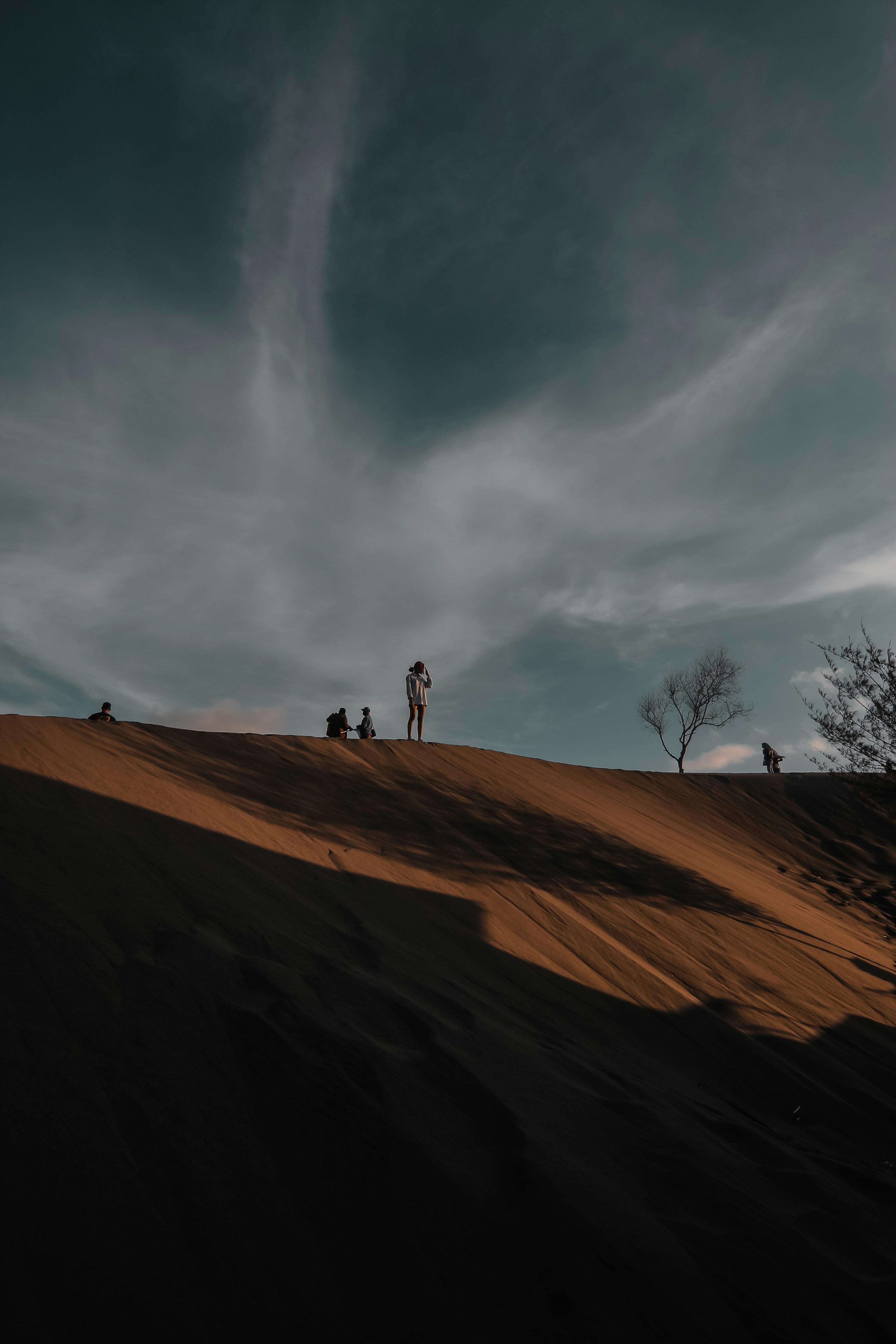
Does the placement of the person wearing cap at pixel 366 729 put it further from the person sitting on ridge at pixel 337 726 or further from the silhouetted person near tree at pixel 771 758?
the silhouetted person near tree at pixel 771 758

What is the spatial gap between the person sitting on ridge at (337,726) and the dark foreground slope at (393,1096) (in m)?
5.62

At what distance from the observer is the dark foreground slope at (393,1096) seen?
5.07ft

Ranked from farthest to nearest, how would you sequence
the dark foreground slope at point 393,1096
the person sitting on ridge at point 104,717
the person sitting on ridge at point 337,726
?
the person sitting on ridge at point 337,726
the person sitting on ridge at point 104,717
the dark foreground slope at point 393,1096

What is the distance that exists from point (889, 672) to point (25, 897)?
31.9ft

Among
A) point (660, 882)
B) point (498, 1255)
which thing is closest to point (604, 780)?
point (660, 882)

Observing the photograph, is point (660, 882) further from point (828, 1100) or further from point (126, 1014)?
point (126, 1014)

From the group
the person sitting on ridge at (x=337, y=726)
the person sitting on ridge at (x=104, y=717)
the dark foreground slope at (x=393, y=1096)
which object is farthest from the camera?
the person sitting on ridge at (x=337, y=726)

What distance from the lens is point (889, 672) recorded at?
8727 mm

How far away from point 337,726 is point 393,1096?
9489 mm

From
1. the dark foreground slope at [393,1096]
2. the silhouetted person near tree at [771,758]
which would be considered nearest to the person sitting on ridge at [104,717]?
the dark foreground slope at [393,1096]

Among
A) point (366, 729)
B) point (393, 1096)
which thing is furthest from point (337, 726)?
point (393, 1096)

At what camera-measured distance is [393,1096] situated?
2186 millimetres

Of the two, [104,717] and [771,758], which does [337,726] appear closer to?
[104,717]

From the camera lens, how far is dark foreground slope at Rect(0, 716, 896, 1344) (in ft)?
5.07
